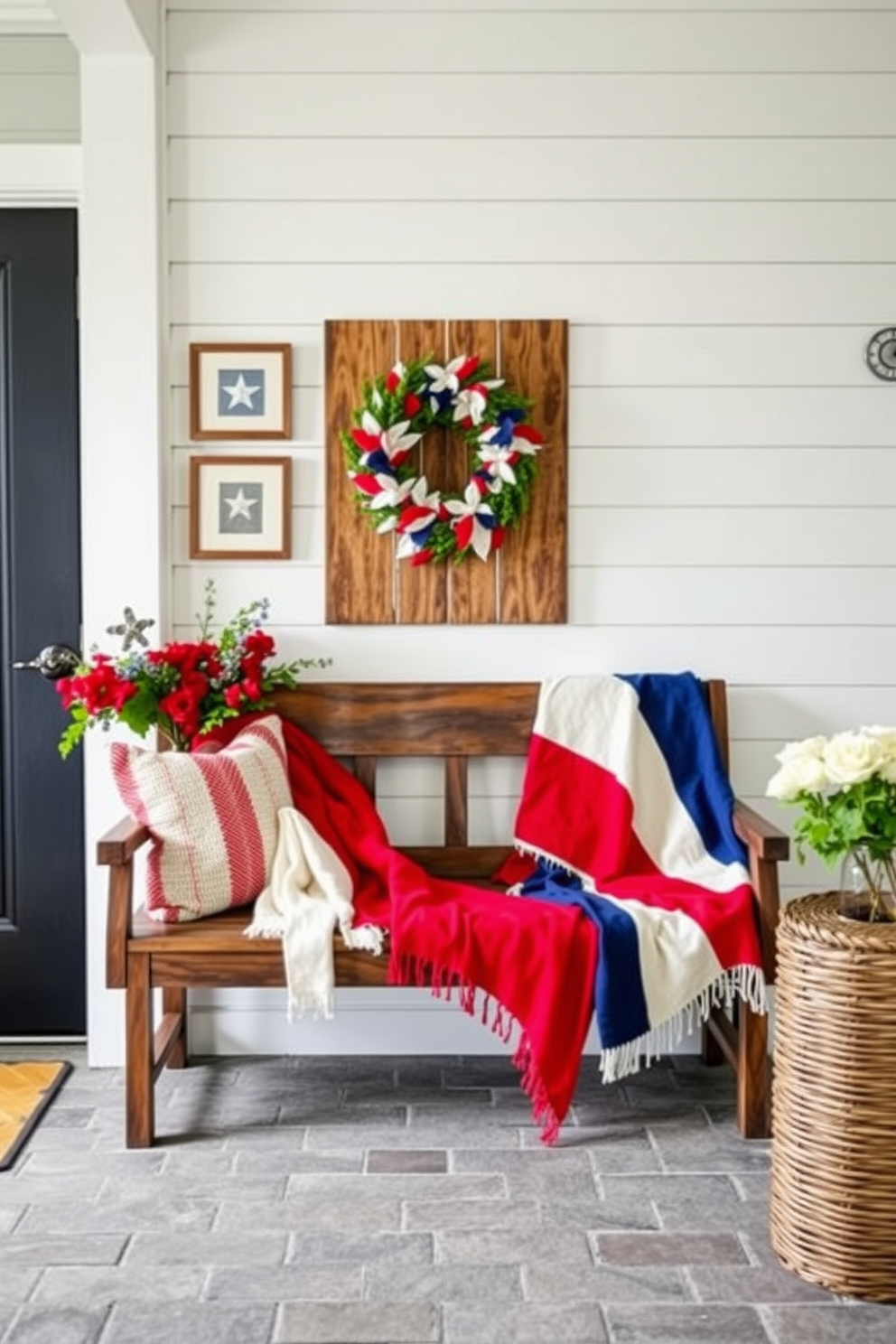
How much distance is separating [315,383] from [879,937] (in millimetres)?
1984

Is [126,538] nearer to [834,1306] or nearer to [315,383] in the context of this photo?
[315,383]

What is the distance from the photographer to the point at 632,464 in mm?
3547

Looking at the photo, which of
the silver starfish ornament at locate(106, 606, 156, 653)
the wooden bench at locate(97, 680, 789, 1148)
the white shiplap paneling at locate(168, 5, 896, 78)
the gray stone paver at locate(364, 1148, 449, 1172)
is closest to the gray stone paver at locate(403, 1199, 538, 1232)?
the gray stone paver at locate(364, 1148, 449, 1172)

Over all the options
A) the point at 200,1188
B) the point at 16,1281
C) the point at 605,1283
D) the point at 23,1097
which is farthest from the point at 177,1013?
the point at 605,1283

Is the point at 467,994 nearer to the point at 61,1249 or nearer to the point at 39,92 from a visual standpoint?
the point at 61,1249

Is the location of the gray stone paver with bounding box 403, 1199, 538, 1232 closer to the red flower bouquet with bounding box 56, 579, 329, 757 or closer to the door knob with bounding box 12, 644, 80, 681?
the red flower bouquet with bounding box 56, 579, 329, 757

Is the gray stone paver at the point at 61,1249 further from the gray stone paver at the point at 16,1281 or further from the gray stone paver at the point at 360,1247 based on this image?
the gray stone paver at the point at 360,1247

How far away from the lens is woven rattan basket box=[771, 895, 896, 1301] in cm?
234

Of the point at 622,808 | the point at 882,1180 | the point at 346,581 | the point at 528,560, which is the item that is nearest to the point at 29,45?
the point at 346,581

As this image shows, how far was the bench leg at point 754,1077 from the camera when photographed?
3.02 meters

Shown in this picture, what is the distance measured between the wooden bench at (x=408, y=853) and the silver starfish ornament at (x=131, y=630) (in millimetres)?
373

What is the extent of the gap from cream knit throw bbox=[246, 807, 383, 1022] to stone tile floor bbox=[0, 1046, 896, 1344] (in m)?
0.31

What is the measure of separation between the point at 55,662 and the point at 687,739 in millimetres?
1618

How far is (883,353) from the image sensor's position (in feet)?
11.5
